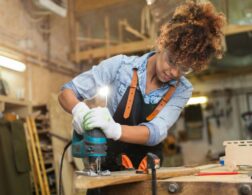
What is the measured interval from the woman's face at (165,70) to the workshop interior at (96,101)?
145 mm

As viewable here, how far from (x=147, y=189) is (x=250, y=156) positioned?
2.04 ft

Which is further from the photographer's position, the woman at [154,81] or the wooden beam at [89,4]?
the wooden beam at [89,4]

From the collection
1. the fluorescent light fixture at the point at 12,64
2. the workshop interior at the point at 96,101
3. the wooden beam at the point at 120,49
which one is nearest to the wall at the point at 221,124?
the workshop interior at the point at 96,101

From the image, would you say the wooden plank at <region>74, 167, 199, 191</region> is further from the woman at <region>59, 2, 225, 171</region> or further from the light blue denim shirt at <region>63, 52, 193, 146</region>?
the light blue denim shirt at <region>63, 52, 193, 146</region>

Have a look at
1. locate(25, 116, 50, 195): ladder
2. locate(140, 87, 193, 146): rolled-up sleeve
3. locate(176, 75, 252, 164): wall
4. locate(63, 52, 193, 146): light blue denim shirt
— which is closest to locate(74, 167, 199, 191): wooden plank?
locate(140, 87, 193, 146): rolled-up sleeve

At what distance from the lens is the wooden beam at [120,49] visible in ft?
16.4

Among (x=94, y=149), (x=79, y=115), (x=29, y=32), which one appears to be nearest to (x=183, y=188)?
(x=94, y=149)

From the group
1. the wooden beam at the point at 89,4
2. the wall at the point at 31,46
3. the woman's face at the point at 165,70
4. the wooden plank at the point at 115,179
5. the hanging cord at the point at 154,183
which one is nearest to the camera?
the wooden plank at the point at 115,179

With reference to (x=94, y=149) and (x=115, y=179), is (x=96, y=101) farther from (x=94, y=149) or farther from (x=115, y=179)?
(x=115, y=179)

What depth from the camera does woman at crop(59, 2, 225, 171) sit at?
1.55 m

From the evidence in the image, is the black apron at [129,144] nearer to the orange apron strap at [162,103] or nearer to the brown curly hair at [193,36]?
the orange apron strap at [162,103]

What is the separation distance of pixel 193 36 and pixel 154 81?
333 mm

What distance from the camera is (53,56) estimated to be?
538cm

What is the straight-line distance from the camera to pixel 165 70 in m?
1.65
